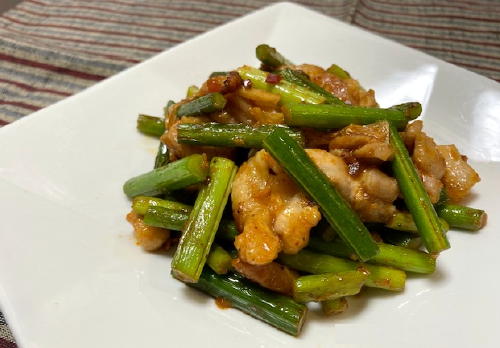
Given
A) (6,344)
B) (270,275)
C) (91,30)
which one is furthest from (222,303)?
(91,30)

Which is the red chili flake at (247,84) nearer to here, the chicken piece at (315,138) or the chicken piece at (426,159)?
the chicken piece at (315,138)

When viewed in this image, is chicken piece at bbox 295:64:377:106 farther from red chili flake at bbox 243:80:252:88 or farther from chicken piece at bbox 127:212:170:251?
chicken piece at bbox 127:212:170:251

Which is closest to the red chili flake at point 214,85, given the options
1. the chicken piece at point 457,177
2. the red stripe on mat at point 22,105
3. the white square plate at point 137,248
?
the white square plate at point 137,248

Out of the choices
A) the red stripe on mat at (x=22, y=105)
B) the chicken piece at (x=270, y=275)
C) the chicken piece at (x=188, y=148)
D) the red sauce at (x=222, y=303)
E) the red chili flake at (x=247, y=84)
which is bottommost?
the red stripe on mat at (x=22, y=105)

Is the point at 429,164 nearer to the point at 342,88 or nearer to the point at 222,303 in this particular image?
the point at 342,88

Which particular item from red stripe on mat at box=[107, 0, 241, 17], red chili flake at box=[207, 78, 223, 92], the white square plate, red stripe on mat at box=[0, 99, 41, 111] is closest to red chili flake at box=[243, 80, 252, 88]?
red chili flake at box=[207, 78, 223, 92]

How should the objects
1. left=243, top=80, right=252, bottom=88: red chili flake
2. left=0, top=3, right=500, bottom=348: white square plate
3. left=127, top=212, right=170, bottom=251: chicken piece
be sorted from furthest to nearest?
1. left=243, top=80, right=252, bottom=88: red chili flake
2. left=127, top=212, right=170, bottom=251: chicken piece
3. left=0, top=3, right=500, bottom=348: white square plate

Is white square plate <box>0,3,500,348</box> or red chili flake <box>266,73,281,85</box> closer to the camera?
white square plate <box>0,3,500,348</box>
